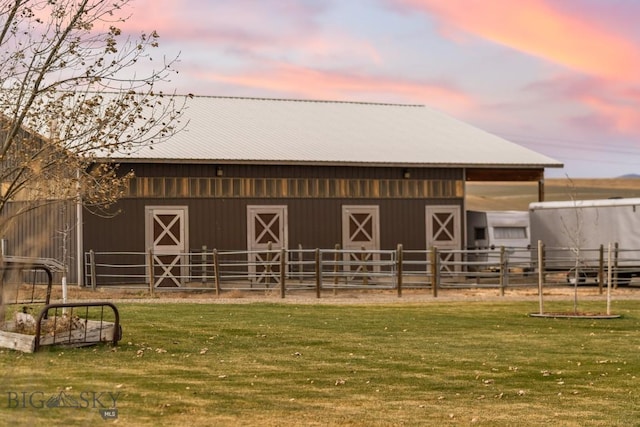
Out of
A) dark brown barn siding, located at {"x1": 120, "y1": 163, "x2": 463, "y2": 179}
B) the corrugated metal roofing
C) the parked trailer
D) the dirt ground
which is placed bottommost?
the dirt ground

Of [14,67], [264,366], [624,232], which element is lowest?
[264,366]

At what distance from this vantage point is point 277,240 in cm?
3177

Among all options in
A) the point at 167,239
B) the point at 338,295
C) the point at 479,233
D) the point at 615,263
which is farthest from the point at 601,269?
the point at 167,239

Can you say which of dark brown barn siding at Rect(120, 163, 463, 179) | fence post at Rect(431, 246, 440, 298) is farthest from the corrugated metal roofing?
fence post at Rect(431, 246, 440, 298)

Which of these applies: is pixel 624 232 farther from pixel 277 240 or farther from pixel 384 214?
pixel 277 240

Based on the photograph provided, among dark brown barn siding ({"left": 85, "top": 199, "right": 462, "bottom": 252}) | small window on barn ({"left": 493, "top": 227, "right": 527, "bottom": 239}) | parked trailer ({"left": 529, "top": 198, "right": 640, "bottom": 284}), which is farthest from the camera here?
small window on barn ({"left": 493, "top": 227, "right": 527, "bottom": 239})

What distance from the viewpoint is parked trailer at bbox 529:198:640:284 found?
1250 inches

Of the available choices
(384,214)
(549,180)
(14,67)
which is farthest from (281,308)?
(549,180)

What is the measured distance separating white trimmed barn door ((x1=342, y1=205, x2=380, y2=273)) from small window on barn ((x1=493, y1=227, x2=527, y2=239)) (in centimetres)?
453

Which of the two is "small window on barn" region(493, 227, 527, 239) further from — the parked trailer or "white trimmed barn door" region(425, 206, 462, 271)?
"white trimmed barn door" region(425, 206, 462, 271)

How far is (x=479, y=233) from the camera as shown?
117 ft

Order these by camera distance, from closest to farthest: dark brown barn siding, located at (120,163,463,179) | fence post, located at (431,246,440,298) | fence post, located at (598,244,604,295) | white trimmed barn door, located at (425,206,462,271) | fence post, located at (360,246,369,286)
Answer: fence post, located at (431,246,440,298) < fence post, located at (598,244,604,295) < dark brown barn siding, located at (120,163,463,179) < fence post, located at (360,246,369,286) < white trimmed barn door, located at (425,206,462,271)

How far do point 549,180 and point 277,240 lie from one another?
4915 inches

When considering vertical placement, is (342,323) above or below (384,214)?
below
